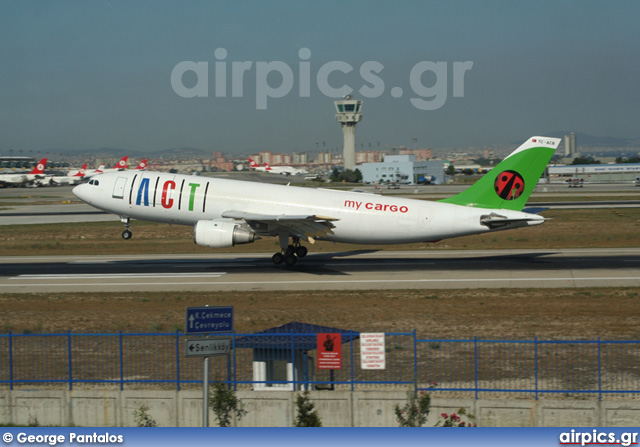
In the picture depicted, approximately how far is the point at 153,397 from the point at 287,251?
23224 millimetres

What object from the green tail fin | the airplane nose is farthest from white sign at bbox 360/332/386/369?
the airplane nose

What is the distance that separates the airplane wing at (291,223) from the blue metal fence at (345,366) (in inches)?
559

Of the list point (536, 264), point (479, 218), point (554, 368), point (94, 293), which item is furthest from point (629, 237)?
point (94, 293)

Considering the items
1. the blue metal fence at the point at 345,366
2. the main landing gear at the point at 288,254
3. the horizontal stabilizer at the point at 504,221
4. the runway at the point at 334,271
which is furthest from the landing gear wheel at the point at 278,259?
the blue metal fence at the point at 345,366

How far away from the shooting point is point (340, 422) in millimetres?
18562

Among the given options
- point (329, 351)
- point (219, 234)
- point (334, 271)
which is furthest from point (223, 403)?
point (334, 271)

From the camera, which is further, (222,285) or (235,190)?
(235,190)

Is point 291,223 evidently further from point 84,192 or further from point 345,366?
point 345,366

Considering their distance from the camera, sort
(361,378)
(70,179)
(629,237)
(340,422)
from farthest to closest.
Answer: (70,179), (629,237), (361,378), (340,422)

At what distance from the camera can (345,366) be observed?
21594mm

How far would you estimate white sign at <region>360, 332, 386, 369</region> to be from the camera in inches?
723

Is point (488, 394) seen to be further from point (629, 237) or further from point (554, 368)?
point (629, 237)

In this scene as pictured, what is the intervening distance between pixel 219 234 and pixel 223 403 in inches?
809

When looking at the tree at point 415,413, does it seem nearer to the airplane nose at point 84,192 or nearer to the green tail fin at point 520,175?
the green tail fin at point 520,175
